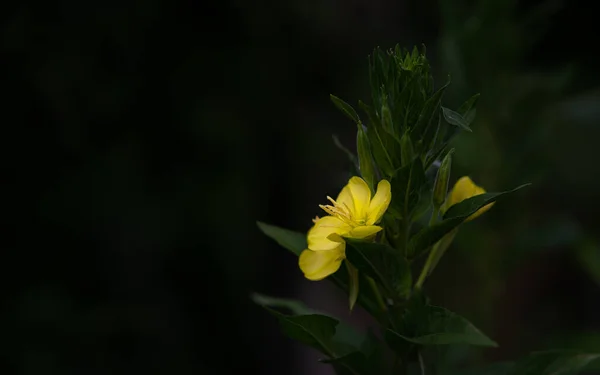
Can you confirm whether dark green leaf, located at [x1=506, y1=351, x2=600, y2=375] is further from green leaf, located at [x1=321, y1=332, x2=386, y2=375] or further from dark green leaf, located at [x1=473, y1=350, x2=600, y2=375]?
green leaf, located at [x1=321, y1=332, x2=386, y2=375]

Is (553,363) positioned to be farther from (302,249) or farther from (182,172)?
(182,172)

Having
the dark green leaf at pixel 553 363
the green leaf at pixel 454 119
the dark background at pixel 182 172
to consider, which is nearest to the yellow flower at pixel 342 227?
the green leaf at pixel 454 119

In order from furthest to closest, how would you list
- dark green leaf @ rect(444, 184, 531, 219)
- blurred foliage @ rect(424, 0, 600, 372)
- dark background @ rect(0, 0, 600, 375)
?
dark background @ rect(0, 0, 600, 375) → blurred foliage @ rect(424, 0, 600, 372) → dark green leaf @ rect(444, 184, 531, 219)

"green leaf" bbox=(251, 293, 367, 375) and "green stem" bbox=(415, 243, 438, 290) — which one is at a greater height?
"green stem" bbox=(415, 243, 438, 290)

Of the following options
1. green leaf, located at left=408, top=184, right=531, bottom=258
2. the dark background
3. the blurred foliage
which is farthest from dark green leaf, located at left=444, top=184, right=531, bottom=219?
the dark background

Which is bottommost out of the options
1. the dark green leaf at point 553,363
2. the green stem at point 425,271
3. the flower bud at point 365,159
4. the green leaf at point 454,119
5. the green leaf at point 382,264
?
the dark green leaf at point 553,363

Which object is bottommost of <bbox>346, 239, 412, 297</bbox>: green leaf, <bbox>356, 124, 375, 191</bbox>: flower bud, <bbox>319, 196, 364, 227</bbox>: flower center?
<bbox>346, 239, 412, 297</bbox>: green leaf

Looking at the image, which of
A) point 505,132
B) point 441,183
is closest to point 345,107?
point 441,183

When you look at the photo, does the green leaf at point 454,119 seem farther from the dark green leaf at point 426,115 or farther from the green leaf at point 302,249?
the green leaf at point 302,249

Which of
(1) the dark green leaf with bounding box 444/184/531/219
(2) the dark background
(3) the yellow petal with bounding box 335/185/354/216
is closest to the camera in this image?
(1) the dark green leaf with bounding box 444/184/531/219
